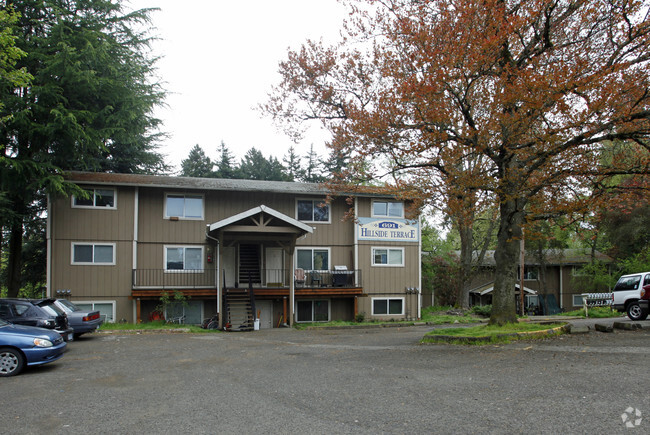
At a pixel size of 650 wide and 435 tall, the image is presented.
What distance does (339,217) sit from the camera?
1006 inches

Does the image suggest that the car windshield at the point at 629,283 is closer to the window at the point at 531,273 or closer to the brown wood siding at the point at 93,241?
the brown wood siding at the point at 93,241

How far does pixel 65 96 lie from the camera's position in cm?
2198

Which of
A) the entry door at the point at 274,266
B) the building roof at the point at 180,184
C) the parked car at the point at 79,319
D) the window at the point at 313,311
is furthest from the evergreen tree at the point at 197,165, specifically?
the parked car at the point at 79,319

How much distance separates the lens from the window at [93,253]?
21812mm

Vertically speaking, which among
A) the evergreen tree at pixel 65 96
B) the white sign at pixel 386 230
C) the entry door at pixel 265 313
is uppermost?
the evergreen tree at pixel 65 96

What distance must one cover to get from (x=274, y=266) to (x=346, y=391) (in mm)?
16905

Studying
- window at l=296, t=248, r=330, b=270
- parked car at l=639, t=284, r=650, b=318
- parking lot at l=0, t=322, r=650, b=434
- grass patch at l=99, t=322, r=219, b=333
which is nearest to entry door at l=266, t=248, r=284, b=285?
window at l=296, t=248, r=330, b=270

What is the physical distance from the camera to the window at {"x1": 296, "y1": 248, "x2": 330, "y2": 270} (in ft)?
81.6

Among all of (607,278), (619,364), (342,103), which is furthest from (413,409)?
(607,278)

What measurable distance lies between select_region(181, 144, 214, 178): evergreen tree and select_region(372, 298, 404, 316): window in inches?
1404

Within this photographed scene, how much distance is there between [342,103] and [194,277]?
1061 centimetres

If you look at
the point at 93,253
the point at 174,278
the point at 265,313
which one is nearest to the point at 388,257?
the point at 265,313

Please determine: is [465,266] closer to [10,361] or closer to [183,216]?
[183,216]

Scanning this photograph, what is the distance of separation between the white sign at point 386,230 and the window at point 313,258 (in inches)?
79.5
